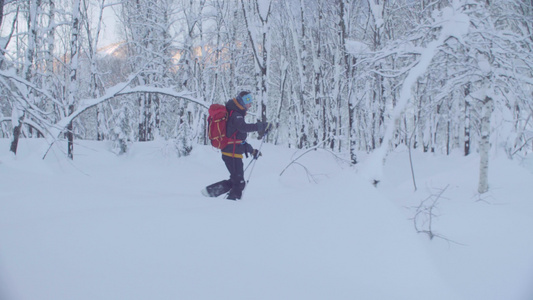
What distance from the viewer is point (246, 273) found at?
1623 millimetres

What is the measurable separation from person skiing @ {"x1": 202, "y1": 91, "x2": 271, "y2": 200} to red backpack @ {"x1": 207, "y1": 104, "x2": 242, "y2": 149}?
48 millimetres

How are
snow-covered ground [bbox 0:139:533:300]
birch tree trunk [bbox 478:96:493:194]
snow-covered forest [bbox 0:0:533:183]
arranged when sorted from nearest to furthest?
snow-covered ground [bbox 0:139:533:300]
snow-covered forest [bbox 0:0:533:183]
birch tree trunk [bbox 478:96:493:194]

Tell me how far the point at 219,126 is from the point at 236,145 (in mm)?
394

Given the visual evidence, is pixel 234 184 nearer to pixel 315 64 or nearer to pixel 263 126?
pixel 263 126

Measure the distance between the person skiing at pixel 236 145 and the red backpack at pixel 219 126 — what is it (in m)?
0.05

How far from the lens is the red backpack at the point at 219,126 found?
414cm

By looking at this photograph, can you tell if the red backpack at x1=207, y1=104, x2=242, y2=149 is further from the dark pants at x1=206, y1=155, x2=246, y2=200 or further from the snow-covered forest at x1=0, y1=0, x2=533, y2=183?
the snow-covered forest at x1=0, y1=0, x2=533, y2=183

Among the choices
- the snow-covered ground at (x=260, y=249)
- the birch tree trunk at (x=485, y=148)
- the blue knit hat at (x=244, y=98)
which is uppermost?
the blue knit hat at (x=244, y=98)

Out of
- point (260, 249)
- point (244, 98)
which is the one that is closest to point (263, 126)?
point (244, 98)

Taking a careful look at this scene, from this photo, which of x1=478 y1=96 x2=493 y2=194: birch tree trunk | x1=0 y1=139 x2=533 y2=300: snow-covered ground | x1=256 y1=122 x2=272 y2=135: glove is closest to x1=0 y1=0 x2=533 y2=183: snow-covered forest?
x1=478 y1=96 x2=493 y2=194: birch tree trunk

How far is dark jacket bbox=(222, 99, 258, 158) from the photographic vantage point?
4.06 meters

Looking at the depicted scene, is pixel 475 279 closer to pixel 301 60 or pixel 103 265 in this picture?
pixel 103 265

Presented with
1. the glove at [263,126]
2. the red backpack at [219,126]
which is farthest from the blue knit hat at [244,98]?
the glove at [263,126]

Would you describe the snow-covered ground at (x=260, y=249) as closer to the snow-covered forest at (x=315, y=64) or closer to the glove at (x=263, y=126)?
the snow-covered forest at (x=315, y=64)
